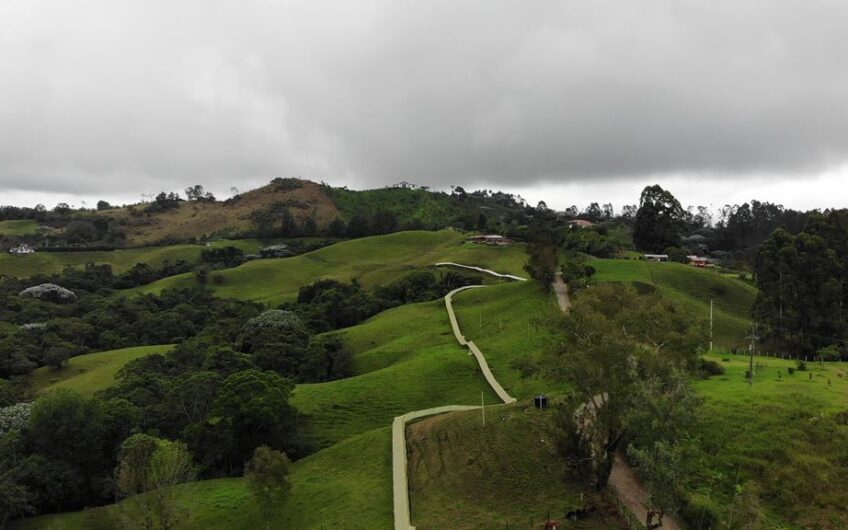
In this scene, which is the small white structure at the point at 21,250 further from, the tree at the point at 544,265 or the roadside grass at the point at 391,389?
the tree at the point at 544,265

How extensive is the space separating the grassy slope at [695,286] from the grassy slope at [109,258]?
11698 centimetres

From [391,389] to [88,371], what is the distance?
48381mm

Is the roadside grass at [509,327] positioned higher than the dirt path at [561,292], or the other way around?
the dirt path at [561,292]

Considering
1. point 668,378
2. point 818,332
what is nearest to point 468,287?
point 818,332

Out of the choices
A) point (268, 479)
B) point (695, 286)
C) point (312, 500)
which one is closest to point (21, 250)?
point (268, 479)

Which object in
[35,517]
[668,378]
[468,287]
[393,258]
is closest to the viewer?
[668,378]

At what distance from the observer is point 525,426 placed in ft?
131

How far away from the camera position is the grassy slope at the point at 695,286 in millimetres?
76875

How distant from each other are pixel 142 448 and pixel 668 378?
3263 cm

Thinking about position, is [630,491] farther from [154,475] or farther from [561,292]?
[561,292]

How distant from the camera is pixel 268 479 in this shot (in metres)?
36.2

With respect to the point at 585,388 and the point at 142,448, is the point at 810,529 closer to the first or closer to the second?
the point at 585,388

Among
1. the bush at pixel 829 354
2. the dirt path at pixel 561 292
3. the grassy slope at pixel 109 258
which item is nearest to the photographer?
the bush at pixel 829 354

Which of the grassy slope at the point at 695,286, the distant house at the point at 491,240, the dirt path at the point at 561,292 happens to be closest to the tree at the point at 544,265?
the dirt path at the point at 561,292
